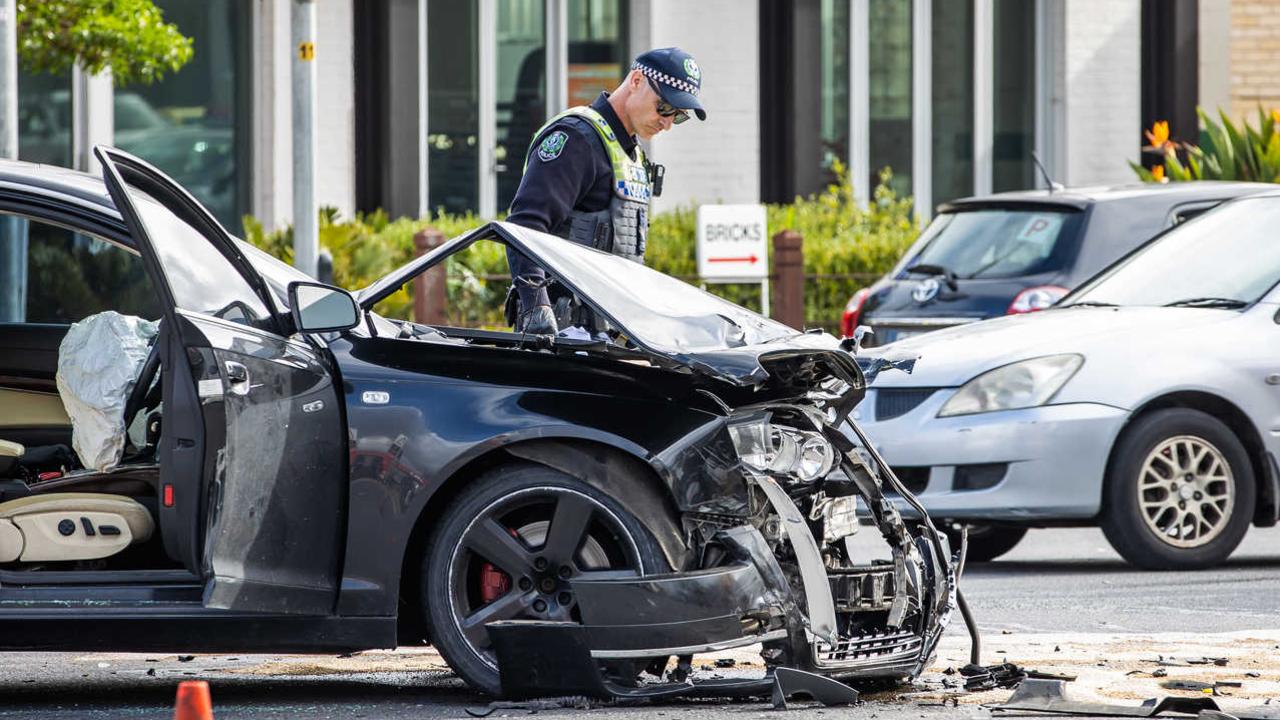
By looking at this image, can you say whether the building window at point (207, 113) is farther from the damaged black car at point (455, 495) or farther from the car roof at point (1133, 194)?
the damaged black car at point (455, 495)

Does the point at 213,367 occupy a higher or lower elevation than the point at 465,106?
lower

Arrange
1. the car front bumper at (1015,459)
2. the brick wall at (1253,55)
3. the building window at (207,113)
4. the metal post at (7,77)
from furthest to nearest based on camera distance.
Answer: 1. the brick wall at (1253,55)
2. the building window at (207,113)
3. the metal post at (7,77)
4. the car front bumper at (1015,459)

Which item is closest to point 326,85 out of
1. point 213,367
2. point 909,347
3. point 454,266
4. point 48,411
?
point 454,266

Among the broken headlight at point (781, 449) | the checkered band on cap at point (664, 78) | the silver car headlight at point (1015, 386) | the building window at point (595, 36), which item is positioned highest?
the building window at point (595, 36)

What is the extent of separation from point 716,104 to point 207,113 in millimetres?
4246

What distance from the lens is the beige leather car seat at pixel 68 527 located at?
600 centimetres

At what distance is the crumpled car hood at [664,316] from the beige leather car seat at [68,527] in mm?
885

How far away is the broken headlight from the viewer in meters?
5.79

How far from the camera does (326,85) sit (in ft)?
58.1

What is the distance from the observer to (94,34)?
13250mm

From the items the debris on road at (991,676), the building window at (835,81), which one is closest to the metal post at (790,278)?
the building window at (835,81)

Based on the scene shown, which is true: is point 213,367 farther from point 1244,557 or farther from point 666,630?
point 1244,557

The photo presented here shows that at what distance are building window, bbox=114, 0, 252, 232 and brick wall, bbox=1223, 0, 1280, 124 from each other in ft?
30.0

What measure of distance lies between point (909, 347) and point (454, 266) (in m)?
6.92
